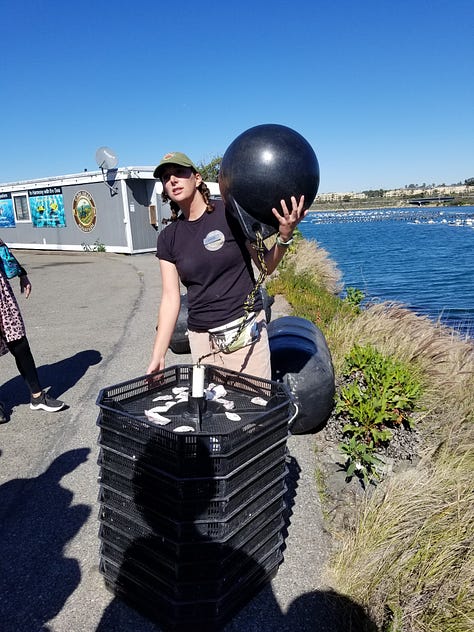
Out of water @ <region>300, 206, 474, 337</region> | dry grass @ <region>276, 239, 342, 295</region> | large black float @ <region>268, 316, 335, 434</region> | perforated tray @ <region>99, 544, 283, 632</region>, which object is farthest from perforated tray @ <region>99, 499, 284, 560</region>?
dry grass @ <region>276, 239, 342, 295</region>

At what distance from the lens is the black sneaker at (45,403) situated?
502 centimetres

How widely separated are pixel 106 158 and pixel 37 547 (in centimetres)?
1967

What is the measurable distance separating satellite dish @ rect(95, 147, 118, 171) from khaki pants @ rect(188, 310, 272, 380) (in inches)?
749

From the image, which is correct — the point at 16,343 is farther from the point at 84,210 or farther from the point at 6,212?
the point at 6,212

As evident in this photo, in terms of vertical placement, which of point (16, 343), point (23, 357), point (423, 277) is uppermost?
point (16, 343)

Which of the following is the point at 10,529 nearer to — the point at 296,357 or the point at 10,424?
the point at 10,424

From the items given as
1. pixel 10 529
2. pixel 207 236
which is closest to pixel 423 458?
pixel 207 236

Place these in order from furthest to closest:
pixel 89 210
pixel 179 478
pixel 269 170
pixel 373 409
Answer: pixel 89 210 < pixel 373 409 < pixel 269 170 < pixel 179 478

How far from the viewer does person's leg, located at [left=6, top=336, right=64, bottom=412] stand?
15.7 feet

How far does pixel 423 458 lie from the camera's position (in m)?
3.87

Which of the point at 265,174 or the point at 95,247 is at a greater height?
the point at 265,174

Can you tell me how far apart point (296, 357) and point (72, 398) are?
2809 millimetres

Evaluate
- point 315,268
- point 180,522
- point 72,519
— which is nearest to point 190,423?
point 180,522

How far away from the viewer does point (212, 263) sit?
2785mm
